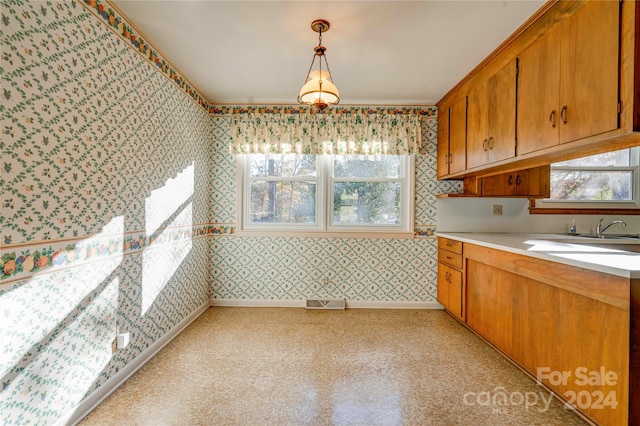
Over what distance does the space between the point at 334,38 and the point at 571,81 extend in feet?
5.02

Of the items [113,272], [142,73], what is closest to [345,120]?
[142,73]

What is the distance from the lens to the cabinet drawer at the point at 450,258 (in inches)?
118

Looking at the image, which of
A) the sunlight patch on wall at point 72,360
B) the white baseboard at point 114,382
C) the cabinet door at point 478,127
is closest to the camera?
the sunlight patch on wall at point 72,360

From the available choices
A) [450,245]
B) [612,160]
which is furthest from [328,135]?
[612,160]

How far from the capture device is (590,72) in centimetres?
157

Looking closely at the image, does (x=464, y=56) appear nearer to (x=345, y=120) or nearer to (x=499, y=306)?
(x=345, y=120)

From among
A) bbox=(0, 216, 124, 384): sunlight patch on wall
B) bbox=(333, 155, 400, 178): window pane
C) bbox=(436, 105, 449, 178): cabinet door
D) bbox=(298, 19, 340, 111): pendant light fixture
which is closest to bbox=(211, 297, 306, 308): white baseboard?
bbox=(333, 155, 400, 178): window pane

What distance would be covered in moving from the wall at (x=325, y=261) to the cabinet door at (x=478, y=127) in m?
0.76

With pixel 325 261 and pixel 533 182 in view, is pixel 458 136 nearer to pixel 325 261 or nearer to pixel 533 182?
pixel 533 182

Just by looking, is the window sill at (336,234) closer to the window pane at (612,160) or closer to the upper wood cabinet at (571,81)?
the upper wood cabinet at (571,81)

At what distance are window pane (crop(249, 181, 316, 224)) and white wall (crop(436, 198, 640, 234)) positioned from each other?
1.58 meters

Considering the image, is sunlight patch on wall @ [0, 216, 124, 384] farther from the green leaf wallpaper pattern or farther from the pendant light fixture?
the pendant light fixture

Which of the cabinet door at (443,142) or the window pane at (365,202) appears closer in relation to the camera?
the cabinet door at (443,142)

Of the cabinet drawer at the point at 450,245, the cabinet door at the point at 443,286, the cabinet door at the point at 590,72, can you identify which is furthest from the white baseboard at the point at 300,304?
the cabinet door at the point at 590,72
